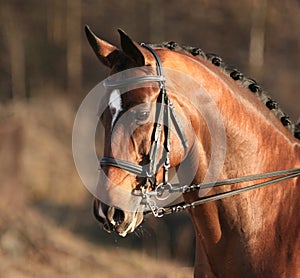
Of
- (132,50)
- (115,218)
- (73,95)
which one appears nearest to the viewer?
(115,218)

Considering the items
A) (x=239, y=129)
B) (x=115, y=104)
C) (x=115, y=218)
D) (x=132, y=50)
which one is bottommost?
(x=115, y=218)

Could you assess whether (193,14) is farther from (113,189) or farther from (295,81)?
(113,189)

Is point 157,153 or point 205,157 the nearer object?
point 157,153

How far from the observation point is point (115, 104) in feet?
12.4

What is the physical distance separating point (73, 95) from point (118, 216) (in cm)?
1650

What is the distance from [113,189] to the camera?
3729mm

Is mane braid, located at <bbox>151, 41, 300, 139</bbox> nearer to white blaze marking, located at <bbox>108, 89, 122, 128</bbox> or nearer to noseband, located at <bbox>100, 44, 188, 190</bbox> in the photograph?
noseband, located at <bbox>100, 44, 188, 190</bbox>

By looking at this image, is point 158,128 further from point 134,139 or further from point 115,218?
point 115,218

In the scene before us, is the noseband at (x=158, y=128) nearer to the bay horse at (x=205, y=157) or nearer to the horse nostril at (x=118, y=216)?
the bay horse at (x=205, y=157)

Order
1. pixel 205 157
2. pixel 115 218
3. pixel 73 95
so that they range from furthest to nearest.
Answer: pixel 73 95, pixel 205 157, pixel 115 218

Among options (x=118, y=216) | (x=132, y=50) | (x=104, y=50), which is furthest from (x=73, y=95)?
(x=118, y=216)

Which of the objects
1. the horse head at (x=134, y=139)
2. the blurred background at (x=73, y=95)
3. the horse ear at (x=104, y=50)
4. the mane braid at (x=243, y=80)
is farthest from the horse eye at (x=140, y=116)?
the blurred background at (x=73, y=95)

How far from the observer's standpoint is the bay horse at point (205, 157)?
3.77 meters

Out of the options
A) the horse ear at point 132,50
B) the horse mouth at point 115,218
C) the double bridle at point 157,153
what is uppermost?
the horse ear at point 132,50
